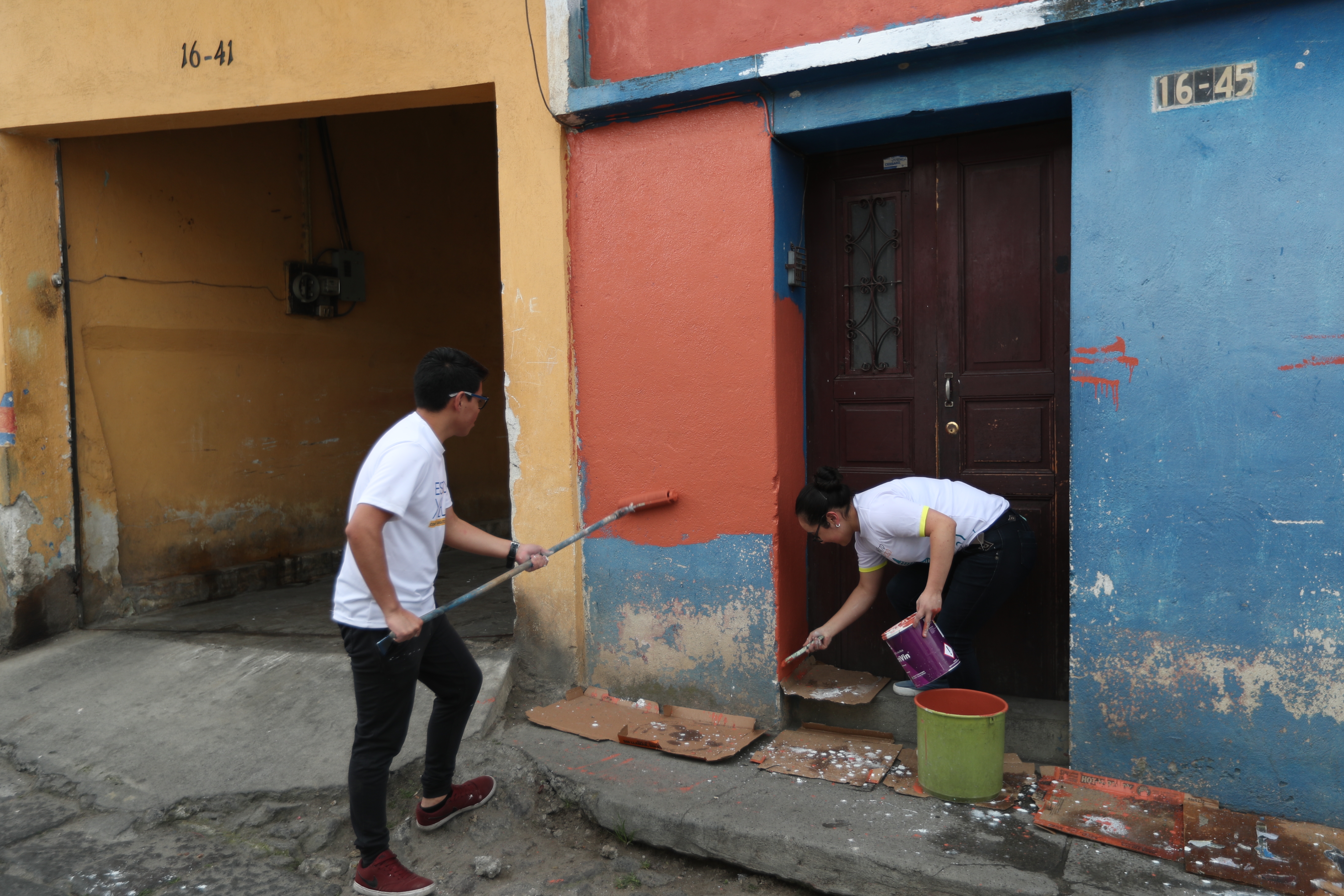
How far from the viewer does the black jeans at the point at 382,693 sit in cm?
304

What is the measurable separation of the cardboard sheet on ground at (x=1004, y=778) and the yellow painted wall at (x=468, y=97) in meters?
1.63

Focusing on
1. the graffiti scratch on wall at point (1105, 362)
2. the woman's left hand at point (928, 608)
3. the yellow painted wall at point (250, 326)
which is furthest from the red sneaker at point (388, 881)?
the yellow painted wall at point (250, 326)

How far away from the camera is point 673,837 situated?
11.3ft

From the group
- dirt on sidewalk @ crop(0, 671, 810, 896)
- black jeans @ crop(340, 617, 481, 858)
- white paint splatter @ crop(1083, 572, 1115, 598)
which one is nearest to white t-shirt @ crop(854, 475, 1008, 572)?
white paint splatter @ crop(1083, 572, 1115, 598)

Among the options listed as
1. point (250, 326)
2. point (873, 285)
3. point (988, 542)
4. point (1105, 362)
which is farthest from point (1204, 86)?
point (250, 326)

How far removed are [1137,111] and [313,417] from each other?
584 cm

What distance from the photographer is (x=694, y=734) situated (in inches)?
164

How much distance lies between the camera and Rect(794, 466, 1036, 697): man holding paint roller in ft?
11.9

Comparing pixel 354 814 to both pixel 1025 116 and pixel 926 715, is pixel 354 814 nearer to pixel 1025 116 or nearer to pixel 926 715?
pixel 926 715

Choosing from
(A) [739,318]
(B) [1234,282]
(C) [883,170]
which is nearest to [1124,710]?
(B) [1234,282]

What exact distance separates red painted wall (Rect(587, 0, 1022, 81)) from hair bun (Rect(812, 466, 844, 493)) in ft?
5.95

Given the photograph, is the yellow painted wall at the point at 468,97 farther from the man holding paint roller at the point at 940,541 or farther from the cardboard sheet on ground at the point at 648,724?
the man holding paint roller at the point at 940,541

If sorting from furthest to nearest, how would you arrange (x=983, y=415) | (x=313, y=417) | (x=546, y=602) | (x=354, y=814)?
1. (x=313, y=417)
2. (x=546, y=602)
3. (x=983, y=415)
4. (x=354, y=814)

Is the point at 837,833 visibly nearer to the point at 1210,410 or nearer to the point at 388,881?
the point at 388,881
